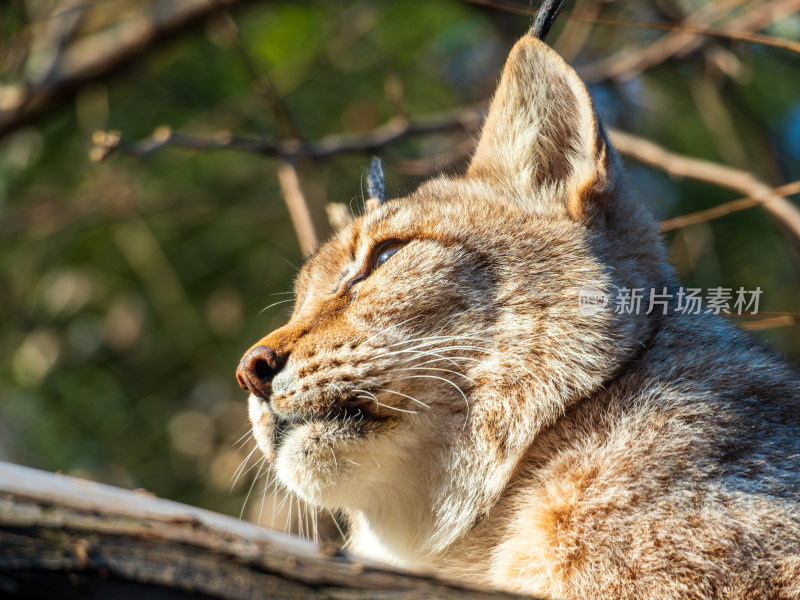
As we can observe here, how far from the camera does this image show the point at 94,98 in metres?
7.51

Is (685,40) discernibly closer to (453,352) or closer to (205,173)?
(453,352)

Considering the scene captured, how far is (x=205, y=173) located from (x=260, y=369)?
5.80 m

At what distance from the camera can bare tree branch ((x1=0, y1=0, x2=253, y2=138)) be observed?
6.95 m

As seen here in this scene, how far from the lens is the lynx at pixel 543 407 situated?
8.97ft

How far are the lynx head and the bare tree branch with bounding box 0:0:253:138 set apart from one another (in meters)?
4.17

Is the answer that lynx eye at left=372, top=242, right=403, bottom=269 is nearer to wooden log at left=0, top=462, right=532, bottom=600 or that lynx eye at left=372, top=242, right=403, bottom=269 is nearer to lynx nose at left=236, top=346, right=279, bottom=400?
lynx nose at left=236, top=346, right=279, bottom=400

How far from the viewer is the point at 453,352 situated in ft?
10.9

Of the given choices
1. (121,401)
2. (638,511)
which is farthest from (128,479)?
(638,511)

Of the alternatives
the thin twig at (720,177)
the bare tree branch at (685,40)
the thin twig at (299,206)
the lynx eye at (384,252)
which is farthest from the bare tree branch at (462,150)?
the lynx eye at (384,252)

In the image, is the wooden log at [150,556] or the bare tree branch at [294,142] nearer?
the wooden log at [150,556]

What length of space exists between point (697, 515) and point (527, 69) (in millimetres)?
2059

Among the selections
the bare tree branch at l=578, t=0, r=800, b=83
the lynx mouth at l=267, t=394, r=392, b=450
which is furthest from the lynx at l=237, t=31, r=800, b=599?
the bare tree branch at l=578, t=0, r=800, b=83

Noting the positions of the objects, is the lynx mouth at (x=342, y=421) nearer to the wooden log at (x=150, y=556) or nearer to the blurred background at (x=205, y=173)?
the wooden log at (x=150, y=556)

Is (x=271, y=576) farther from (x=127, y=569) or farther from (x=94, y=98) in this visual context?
(x=94, y=98)
